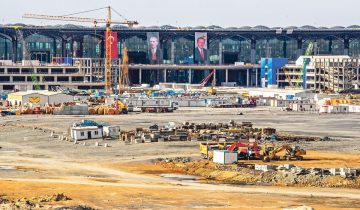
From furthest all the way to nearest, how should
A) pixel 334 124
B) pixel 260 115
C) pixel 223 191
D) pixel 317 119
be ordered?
pixel 260 115 → pixel 317 119 → pixel 334 124 → pixel 223 191

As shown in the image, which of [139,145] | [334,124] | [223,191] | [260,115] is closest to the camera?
[223,191]

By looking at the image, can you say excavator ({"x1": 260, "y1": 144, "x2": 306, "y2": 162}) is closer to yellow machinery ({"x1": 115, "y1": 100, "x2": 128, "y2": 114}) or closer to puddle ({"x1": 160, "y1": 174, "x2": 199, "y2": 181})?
puddle ({"x1": 160, "y1": 174, "x2": 199, "y2": 181})

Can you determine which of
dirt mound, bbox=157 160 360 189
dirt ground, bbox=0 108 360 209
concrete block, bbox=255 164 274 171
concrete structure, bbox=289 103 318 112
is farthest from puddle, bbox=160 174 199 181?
concrete structure, bbox=289 103 318 112

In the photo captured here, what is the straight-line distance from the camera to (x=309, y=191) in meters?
72.4

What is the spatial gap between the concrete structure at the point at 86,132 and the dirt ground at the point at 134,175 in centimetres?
241

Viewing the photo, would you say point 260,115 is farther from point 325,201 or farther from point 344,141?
point 325,201

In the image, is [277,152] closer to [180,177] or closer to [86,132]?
[180,177]

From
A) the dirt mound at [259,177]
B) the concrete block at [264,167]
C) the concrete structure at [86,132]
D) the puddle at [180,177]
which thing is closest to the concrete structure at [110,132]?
→ the concrete structure at [86,132]

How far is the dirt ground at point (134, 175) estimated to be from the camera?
6744cm

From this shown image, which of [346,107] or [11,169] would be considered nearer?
[11,169]

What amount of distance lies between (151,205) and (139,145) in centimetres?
4409

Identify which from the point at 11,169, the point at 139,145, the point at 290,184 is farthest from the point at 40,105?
the point at 290,184

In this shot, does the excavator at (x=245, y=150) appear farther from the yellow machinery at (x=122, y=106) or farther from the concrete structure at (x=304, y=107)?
the concrete structure at (x=304, y=107)

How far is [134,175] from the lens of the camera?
82.7 m
